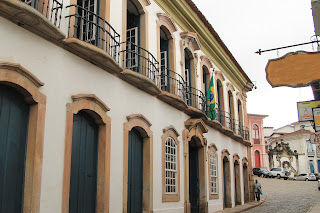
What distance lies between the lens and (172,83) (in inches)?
454

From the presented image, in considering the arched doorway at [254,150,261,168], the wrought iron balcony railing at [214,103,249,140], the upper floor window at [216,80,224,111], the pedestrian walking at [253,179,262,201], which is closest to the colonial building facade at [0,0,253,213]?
the wrought iron balcony railing at [214,103,249,140]

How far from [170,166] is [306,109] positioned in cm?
434

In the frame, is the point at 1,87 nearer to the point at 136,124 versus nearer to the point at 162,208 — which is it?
the point at 136,124

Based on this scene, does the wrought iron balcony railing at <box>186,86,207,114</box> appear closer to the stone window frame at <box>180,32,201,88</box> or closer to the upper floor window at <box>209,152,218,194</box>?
the stone window frame at <box>180,32,201,88</box>

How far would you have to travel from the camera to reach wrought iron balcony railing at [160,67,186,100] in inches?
451

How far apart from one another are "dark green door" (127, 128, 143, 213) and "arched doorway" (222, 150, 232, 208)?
739 centimetres

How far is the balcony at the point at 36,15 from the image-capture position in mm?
5578

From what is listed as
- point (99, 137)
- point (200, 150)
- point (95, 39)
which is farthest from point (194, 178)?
point (95, 39)

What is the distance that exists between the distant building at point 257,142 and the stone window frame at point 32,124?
146ft

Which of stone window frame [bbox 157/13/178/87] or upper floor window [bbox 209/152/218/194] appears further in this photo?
upper floor window [bbox 209/152/218/194]

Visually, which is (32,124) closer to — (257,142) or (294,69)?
(294,69)

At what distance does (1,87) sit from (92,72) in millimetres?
2247

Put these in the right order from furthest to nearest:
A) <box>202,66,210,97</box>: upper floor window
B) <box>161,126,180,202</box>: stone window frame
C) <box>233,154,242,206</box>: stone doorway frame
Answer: <box>233,154,242,206</box>: stone doorway frame
<box>202,66,210,97</box>: upper floor window
<box>161,126,180,202</box>: stone window frame

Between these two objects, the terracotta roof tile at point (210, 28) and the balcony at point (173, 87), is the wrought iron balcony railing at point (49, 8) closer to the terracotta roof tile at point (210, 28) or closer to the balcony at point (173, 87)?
the balcony at point (173, 87)
